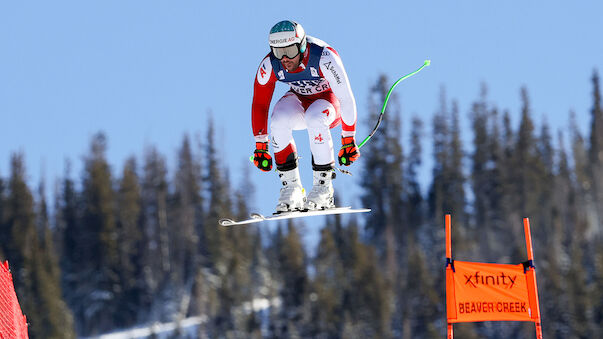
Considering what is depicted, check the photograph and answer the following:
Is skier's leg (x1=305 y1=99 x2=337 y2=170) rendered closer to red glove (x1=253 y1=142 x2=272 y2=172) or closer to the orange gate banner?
red glove (x1=253 y1=142 x2=272 y2=172)

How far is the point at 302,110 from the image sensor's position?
15031 mm

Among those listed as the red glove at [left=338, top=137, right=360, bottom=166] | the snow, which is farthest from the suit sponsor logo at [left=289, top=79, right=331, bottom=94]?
the snow

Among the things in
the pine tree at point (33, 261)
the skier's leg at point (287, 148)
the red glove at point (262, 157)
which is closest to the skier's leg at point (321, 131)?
the skier's leg at point (287, 148)

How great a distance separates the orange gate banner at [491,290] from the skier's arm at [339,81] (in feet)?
7.69

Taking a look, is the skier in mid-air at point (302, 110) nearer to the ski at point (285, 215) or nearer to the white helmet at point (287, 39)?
the white helmet at point (287, 39)

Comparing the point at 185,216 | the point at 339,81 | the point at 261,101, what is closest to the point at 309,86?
the point at 339,81

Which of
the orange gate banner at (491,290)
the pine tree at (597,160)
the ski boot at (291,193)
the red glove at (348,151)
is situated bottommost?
the orange gate banner at (491,290)

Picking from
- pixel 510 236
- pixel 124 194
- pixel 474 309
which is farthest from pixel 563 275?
pixel 474 309

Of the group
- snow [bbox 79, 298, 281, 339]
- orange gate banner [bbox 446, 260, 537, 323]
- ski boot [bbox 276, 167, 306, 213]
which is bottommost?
orange gate banner [bbox 446, 260, 537, 323]

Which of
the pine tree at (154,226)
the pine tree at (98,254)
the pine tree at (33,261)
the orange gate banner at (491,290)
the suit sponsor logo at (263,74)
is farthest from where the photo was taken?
the pine tree at (154,226)

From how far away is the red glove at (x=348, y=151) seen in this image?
14.9 metres

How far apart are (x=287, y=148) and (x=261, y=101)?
2.32 ft

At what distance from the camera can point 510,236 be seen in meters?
114

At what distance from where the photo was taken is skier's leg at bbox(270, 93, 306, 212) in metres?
15.0
